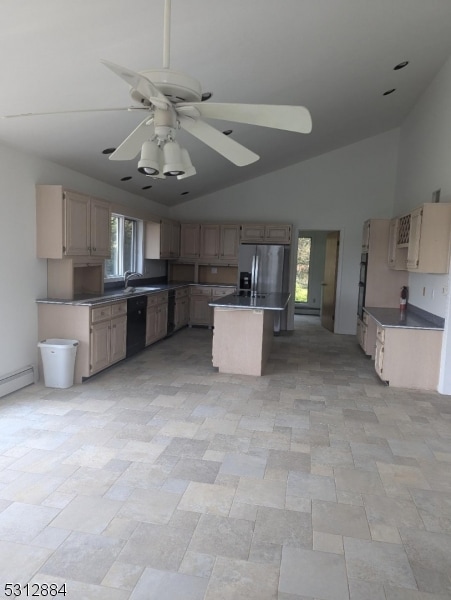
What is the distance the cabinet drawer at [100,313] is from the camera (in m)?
4.38

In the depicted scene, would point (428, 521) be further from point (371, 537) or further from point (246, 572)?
point (246, 572)

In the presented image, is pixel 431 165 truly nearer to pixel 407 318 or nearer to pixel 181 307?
pixel 407 318

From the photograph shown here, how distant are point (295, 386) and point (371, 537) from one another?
246 centimetres

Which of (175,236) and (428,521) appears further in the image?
(175,236)

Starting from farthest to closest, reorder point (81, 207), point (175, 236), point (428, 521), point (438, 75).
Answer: point (175, 236) < point (438, 75) < point (81, 207) < point (428, 521)

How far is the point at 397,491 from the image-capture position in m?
2.52

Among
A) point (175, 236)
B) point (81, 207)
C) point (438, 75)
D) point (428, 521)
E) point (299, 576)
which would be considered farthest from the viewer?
point (175, 236)

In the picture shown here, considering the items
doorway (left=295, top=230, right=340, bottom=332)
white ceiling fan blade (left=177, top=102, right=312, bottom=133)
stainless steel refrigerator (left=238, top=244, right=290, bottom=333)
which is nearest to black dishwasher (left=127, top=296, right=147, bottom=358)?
stainless steel refrigerator (left=238, top=244, right=290, bottom=333)

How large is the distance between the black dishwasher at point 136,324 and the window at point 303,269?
18.8 ft

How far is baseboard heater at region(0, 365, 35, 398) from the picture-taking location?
389 cm

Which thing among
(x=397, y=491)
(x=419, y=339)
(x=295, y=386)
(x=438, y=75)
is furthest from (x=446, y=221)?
(x=397, y=491)

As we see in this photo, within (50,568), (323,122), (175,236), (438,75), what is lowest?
(50,568)

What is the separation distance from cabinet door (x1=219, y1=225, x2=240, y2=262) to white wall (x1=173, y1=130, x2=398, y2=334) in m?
0.44

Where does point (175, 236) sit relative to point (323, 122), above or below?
below
